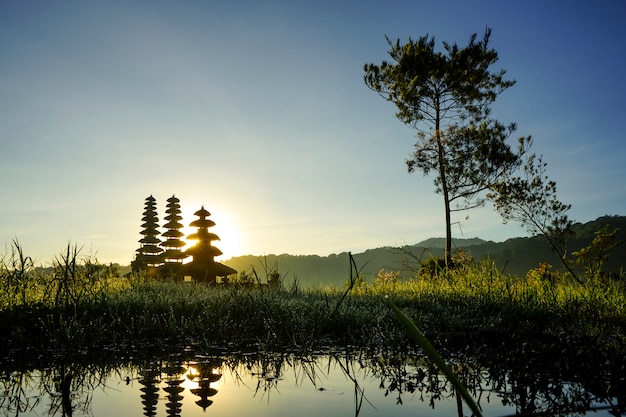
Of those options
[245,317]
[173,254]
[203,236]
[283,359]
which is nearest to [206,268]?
[203,236]

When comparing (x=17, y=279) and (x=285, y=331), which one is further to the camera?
(x=17, y=279)

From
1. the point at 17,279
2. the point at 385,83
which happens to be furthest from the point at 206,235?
the point at 17,279

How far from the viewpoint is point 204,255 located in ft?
93.5

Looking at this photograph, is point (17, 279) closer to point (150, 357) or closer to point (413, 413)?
point (150, 357)

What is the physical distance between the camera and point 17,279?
8.83 m

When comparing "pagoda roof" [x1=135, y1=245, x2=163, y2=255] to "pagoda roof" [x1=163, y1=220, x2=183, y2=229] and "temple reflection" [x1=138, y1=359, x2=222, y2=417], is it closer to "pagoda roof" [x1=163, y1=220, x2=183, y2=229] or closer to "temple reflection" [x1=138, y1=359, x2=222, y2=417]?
"pagoda roof" [x1=163, y1=220, x2=183, y2=229]

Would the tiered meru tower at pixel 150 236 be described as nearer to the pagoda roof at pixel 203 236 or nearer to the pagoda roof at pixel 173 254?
the pagoda roof at pixel 173 254

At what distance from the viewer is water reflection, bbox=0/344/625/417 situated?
3.29 meters

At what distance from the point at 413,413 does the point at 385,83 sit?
25485 mm

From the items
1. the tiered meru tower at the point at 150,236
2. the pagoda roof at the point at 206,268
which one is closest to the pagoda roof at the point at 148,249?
the tiered meru tower at the point at 150,236

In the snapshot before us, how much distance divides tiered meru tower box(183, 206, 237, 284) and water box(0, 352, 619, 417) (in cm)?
2129

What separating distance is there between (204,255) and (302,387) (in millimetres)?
25369

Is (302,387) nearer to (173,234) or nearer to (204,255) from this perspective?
(204,255)

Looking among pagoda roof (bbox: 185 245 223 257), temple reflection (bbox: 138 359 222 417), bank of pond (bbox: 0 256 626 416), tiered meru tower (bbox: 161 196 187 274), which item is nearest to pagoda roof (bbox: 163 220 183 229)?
tiered meru tower (bbox: 161 196 187 274)
